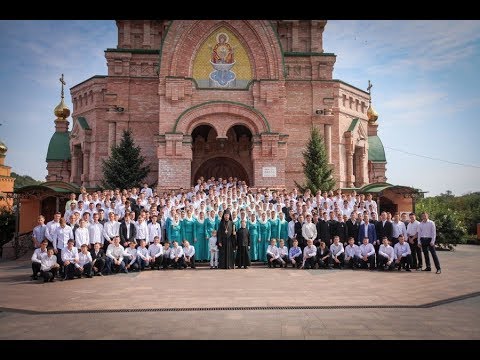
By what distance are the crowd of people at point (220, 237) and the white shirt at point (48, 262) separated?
0.20 m

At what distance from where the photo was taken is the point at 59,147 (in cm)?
3008

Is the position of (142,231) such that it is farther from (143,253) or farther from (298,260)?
(298,260)

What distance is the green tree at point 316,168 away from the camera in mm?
22750

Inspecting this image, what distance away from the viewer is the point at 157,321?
645 cm

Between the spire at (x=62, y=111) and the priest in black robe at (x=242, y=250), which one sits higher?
the spire at (x=62, y=111)

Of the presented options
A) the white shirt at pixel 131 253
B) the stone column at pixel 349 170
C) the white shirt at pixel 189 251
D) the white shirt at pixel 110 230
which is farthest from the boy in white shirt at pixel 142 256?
the stone column at pixel 349 170

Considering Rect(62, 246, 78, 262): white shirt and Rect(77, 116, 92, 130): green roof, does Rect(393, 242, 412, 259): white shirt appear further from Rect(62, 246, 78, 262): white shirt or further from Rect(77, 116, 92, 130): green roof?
Rect(77, 116, 92, 130): green roof

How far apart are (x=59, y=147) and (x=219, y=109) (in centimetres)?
1543

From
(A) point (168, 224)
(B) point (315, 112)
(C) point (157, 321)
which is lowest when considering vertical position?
(C) point (157, 321)

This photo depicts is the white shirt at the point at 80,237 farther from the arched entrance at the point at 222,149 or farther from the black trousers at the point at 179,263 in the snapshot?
the arched entrance at the point at 222,149

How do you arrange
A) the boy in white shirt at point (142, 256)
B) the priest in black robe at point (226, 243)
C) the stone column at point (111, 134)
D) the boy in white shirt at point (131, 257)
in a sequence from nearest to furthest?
1. the boy in white shirt at point (131, 257)
2. the boy in white shirt at point (142, 256)
3. the priest in black robe at point (226, 243)
4. the stone column at point (111, 134)
